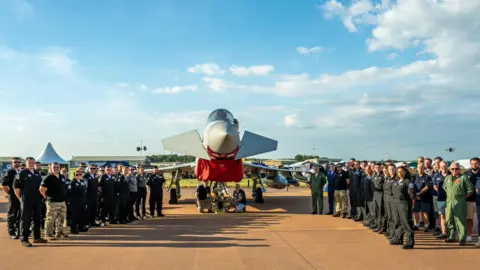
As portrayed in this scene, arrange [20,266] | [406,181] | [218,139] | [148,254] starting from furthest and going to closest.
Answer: [218,139]
[406,181]
[148,254]
[20,266]

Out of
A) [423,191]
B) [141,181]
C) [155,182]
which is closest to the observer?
[423,191]

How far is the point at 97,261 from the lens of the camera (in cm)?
639

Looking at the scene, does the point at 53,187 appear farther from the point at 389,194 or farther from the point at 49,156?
the point at 49,156

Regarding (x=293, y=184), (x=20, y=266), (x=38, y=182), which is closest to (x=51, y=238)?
(x=38, y=182)

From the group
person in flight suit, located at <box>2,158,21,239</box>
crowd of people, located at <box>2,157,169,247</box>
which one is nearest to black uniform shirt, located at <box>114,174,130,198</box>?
crowd of people, located at <box>2,157,169,247</box>

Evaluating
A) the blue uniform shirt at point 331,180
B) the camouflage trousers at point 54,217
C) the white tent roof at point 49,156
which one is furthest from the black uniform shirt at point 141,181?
the white tent roof at point 49,156

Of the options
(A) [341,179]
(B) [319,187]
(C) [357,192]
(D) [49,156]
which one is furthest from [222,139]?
(D) [49,156]

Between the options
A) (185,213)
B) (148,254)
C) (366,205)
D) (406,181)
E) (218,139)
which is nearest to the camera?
(148,254)

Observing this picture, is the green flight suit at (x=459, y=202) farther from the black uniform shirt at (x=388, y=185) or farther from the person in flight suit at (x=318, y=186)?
the person in flight suit at (x=318, y=186)

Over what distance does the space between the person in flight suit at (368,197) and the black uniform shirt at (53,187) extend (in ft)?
24.4

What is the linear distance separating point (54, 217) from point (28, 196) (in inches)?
32.5

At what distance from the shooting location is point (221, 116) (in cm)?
1410

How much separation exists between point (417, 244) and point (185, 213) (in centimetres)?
818

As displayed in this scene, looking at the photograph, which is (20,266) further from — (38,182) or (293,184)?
(293,184)
